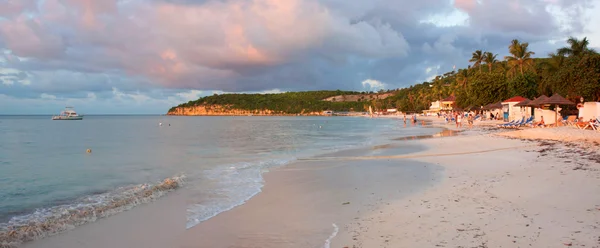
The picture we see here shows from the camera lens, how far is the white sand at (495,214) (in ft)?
16.6

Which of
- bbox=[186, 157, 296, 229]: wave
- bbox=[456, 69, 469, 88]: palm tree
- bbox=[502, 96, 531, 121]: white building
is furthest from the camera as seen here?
bbox=[456, 69, 469, 88]: palm tree

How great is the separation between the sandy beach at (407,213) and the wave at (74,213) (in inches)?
15.5

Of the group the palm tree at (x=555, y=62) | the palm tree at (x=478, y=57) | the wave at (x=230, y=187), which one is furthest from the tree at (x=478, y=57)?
the wave at (x=230, y=187)

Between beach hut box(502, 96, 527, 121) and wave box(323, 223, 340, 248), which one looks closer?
wave box(323, 223, 340, 248)

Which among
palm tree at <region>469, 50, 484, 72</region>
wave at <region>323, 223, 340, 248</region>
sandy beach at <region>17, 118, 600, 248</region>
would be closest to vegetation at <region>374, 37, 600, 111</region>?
palm tree at <region>469, 50, 484, 72</region>

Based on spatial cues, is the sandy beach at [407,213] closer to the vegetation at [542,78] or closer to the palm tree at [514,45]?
the vegetation at [542,78]

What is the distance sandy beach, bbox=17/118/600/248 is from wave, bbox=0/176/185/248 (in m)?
0.39

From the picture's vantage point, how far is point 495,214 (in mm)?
6176

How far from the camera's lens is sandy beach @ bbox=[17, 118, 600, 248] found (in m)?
5.31

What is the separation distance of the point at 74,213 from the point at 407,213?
657cm

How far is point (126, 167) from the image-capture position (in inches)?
626

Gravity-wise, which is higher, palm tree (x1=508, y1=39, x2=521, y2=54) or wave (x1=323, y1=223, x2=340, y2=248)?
palm tree (x1=508, y1=39, x2=521, y2=54)

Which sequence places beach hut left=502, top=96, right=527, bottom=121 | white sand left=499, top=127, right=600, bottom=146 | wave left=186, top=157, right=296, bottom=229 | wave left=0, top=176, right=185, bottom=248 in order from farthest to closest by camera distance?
beach hut left=502, top=96, right=527, bottom=121
white sand left=499, top=127, right=600, bottom=146
wave left=186, top=157, right=296, bottom=229
wave left=0, top=176, right=185, bottom=248

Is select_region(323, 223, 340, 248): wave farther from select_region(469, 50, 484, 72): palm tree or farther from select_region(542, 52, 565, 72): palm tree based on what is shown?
select_region(469, 50, 484, 72): palm tree
